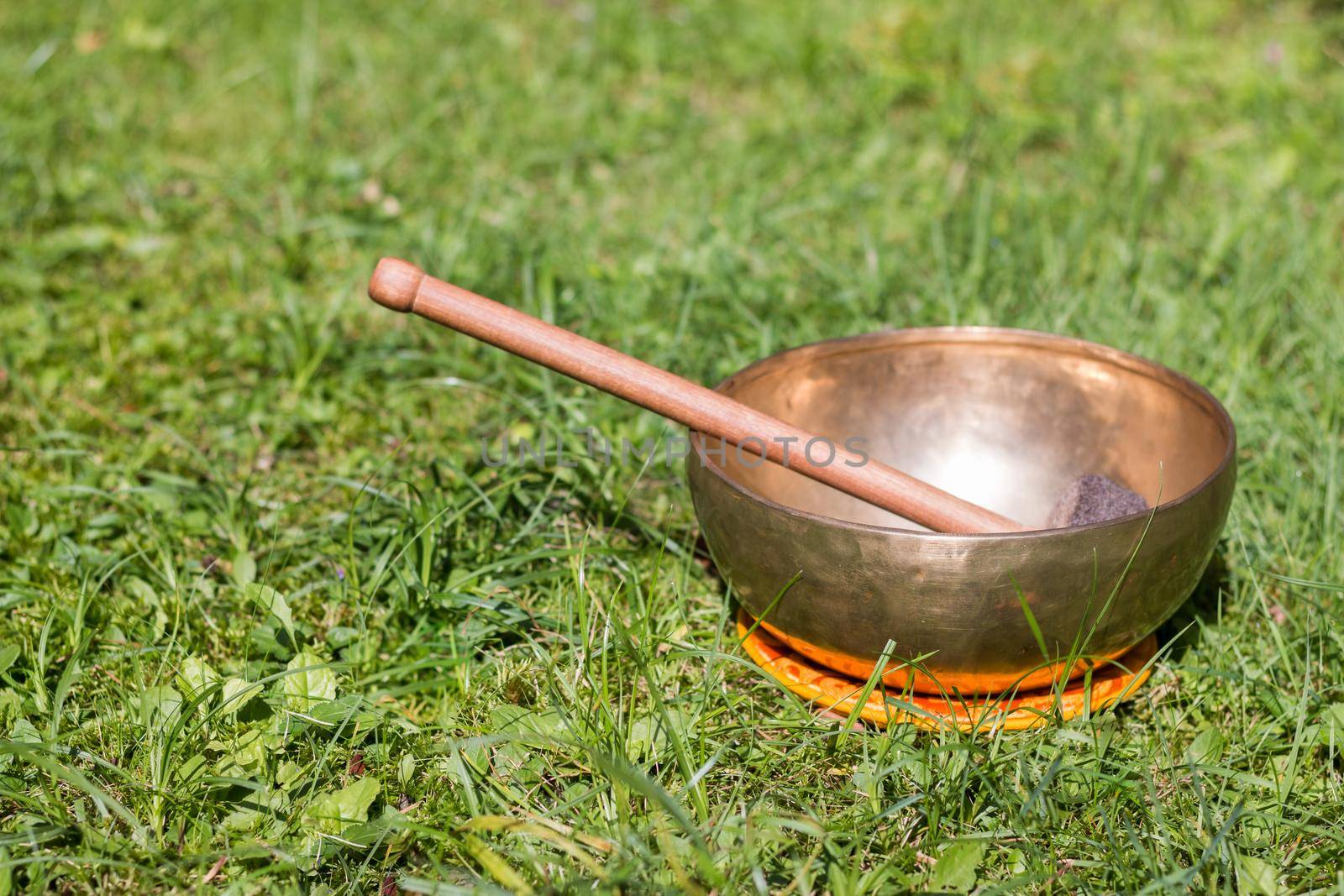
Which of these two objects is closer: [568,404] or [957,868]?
[957,868]

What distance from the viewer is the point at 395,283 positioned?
1.62 metres

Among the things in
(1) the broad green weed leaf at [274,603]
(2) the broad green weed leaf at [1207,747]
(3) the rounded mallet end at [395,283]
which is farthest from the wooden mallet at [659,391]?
(1) the broad green weed leaf at [274,603]

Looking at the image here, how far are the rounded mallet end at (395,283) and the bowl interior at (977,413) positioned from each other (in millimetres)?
580

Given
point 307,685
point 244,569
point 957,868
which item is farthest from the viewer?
point 244,569

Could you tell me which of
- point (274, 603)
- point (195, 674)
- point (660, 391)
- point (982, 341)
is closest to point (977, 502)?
point (982, 341)

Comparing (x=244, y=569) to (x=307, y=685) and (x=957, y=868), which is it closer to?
(x=307, y=685)

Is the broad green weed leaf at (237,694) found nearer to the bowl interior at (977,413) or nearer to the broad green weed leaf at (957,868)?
the bowl interior at (977,413)

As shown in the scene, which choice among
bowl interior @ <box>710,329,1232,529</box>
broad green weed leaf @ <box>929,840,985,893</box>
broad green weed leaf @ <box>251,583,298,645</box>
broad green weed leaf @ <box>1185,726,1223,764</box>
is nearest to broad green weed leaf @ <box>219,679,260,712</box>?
broad green weed leaf @ <box>251,583,298,645</box>

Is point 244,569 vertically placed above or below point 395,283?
below

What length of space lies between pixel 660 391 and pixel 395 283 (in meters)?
0.40

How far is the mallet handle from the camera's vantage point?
164cm

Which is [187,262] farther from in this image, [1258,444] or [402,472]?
[1258,444]

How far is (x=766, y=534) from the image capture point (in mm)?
1662

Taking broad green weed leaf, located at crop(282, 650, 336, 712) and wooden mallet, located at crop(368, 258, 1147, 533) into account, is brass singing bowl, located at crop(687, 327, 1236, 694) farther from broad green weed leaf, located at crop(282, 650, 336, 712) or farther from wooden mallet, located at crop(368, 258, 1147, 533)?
broad green weed leaf, located at crop(282, 650, 336, 712)
